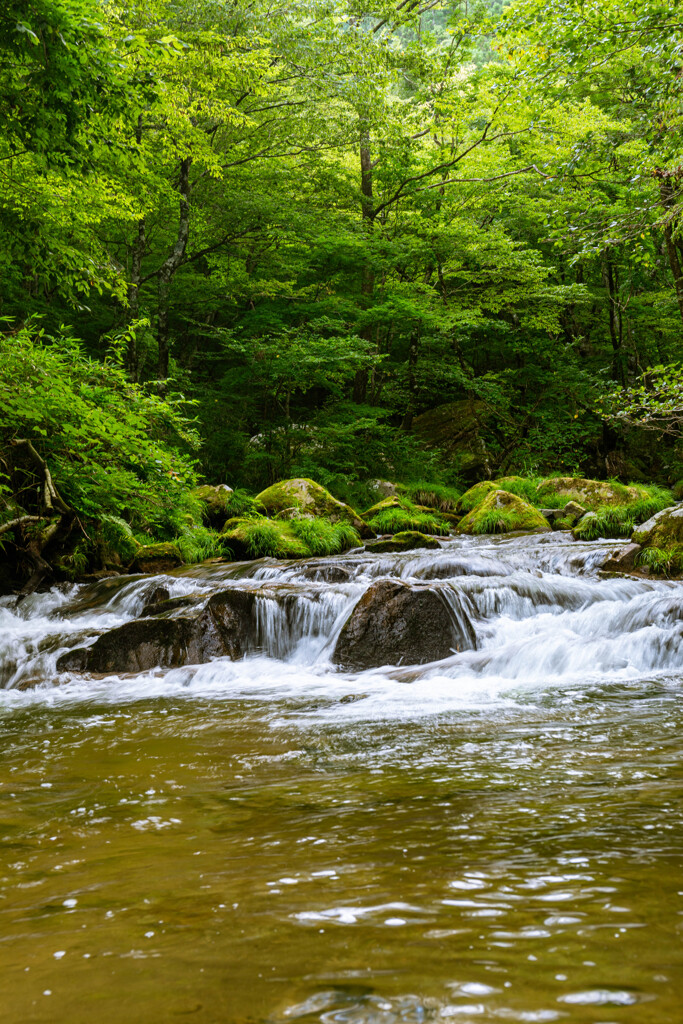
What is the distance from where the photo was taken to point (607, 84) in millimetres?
17359

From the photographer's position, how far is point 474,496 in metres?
16.9

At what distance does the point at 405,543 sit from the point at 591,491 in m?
6.22

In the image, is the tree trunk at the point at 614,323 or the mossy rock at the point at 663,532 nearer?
the mossy rock at the point at 663,532

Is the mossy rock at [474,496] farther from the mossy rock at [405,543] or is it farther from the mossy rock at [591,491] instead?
the mossy rock at [405,543]

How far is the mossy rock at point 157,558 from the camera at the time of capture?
10.4 m

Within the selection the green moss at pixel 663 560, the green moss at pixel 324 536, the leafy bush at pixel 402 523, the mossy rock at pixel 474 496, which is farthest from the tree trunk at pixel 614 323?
the green moss at pixel 663 560

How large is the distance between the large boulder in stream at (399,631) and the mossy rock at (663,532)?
12.6 feet

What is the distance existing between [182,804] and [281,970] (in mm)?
1541

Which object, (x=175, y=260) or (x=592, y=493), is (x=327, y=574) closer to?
(x=592, y=493)

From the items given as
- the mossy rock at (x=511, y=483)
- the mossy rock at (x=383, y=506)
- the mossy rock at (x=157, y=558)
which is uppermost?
the mossy rock at (x=511, y=483)

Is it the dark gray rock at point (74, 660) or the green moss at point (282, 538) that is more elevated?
the green moss at point (282, 538)

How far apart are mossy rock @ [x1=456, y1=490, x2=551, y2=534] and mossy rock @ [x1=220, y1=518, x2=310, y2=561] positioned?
14.0ft

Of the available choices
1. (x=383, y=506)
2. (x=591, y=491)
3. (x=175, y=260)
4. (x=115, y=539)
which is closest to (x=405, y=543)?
(x=383, y=506)

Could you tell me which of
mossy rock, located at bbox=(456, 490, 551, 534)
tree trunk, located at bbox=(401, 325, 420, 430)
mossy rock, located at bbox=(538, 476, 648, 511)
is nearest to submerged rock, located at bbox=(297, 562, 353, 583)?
mossy rock, located at bbox=(456, 490, 551, 534)
